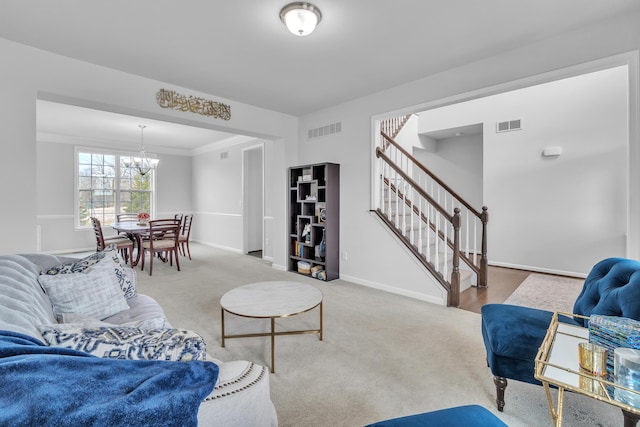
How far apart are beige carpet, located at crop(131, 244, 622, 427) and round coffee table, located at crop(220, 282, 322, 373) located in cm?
20

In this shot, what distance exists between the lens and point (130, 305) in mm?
2098

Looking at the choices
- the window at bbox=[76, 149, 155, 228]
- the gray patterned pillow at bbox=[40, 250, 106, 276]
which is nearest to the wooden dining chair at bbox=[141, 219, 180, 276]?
the window at bbox=[76, 149, 155, 228]

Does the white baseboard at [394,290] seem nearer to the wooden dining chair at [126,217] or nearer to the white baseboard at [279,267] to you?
the white baseboard at [279,267]

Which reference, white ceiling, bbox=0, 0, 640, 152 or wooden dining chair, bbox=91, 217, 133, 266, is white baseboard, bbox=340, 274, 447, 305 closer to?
white ceiling, bbox=0, 0, 640, 152

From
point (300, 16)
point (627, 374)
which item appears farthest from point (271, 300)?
point (300, 16)

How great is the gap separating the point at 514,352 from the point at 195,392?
Result: 158 cm

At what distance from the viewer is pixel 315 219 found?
4.48 meters

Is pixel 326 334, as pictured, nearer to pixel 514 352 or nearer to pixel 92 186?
pixel 514 352

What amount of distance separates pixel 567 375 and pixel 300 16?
8.11 ft

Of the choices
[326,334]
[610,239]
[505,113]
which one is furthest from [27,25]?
[610,239]

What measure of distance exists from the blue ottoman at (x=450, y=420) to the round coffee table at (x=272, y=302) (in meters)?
1.07

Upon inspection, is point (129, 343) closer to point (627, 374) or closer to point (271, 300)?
point (271, 300)

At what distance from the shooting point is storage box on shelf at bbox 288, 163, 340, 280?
4.20m

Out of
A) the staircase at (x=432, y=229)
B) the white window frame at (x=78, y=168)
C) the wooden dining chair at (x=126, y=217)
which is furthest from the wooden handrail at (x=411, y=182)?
the white window frame at (x=78, y=168)
